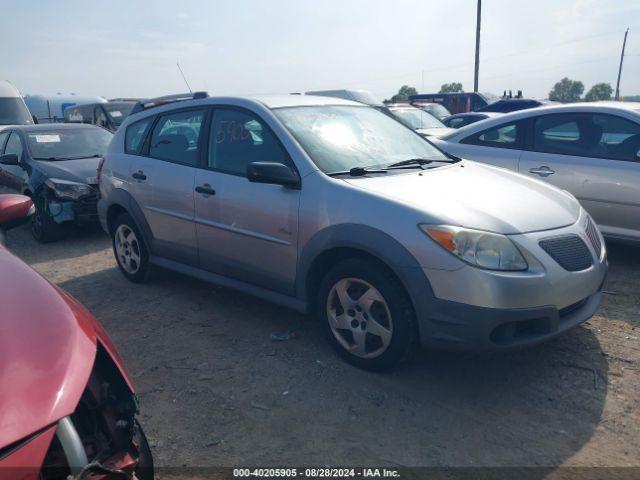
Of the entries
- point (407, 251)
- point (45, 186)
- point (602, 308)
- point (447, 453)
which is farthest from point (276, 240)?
point (45, 186)

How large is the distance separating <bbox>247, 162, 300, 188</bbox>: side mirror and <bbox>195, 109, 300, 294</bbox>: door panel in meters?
0.11

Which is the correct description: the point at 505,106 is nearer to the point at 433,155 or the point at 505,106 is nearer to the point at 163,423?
the point at 433,155

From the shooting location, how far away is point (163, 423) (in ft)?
10.2

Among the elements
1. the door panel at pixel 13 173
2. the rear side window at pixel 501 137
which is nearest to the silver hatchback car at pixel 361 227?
the rear side window at pixel 501 137

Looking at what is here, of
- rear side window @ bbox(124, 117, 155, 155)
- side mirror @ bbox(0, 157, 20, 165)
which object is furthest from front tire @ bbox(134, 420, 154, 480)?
side mirror @ bbox(0, 157, 20, 165)

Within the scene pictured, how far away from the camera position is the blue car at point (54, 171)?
711 centimetres

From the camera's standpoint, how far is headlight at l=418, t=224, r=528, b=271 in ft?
9.75

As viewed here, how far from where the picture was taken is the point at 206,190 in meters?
4.25

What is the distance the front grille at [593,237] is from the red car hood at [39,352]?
9.52 feet

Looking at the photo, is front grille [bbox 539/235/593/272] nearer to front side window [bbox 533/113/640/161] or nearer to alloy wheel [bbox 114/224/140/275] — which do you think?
front side window [bbox 533/113/640/161]

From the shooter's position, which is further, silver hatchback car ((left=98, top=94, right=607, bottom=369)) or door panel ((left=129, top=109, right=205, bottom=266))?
door panel ((left=129, top=109, right=205, bottom=266))

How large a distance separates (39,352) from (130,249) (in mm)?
3644

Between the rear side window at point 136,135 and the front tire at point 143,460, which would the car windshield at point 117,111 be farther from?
the front tire at point 143,460

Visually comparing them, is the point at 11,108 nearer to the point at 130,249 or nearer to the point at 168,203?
the point at 130,249
